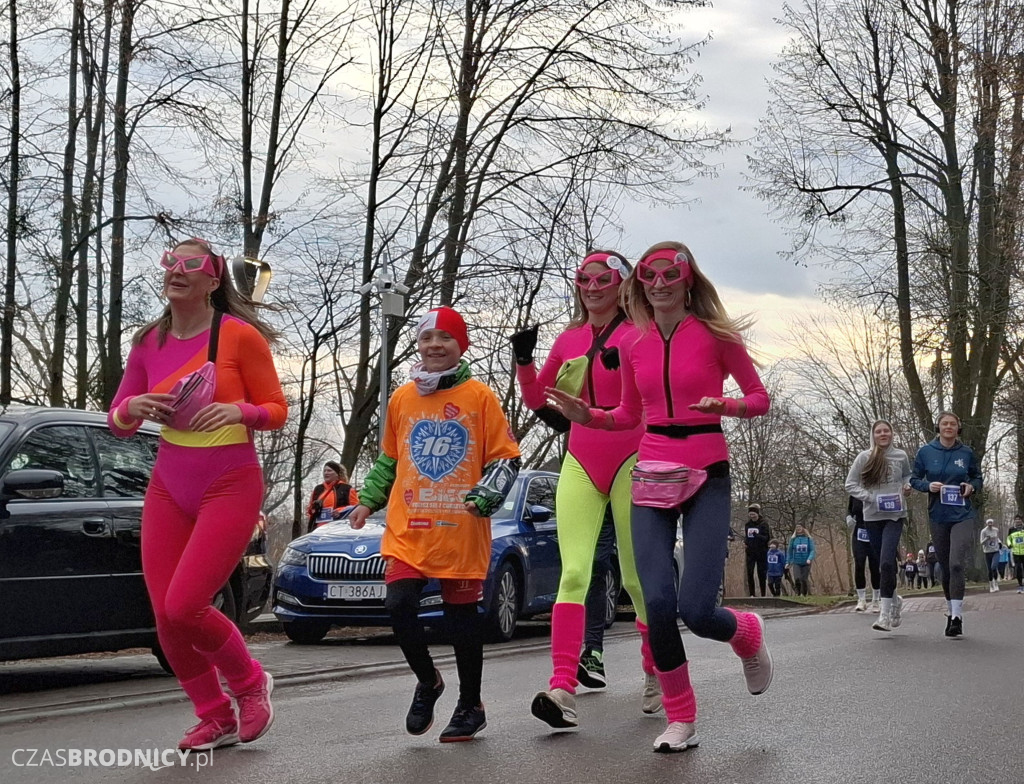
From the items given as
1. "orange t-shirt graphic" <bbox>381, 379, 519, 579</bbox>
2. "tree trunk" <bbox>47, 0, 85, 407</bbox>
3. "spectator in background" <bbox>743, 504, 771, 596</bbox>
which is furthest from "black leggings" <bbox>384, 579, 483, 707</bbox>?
"spectator in background" <bbox>743, 504, 771, 596</bbox>

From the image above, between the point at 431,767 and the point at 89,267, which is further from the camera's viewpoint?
the point at 89,267

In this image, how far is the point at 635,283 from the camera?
238 inches

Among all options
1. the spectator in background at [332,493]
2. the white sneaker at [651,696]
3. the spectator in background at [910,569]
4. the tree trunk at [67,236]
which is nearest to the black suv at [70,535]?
the white sneaker at [651,696]

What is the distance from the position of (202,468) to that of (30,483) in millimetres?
2815

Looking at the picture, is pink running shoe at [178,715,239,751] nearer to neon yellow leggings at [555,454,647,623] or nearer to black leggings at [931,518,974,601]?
neon yellow leggings at [555,454,647,623]

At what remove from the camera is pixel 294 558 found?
12492mm

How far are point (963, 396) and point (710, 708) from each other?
89.3 ft

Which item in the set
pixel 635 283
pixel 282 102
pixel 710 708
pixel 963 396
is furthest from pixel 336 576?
pixel 963 396

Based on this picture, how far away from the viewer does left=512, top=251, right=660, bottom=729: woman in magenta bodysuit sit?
6.17m

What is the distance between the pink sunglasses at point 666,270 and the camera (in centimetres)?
587

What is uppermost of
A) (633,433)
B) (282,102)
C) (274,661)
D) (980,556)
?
(282,102)

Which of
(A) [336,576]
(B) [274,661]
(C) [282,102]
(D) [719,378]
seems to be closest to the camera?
(D) [719,378]

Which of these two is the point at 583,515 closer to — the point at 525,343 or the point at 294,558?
the point at 525,343

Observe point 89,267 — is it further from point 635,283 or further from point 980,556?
point 980,556
